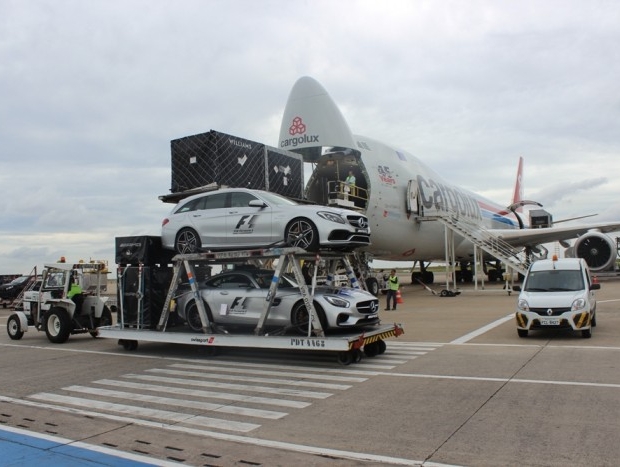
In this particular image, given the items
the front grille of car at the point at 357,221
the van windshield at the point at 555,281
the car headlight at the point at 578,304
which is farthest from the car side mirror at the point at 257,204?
the car headlight at the point at 578,304

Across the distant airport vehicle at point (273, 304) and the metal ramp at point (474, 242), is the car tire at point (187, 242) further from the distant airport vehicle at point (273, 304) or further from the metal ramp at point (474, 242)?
the metal ramp at point (474, 242)

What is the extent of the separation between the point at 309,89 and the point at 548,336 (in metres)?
12.7

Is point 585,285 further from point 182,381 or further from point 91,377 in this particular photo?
point 91,377

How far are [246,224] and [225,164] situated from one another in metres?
2.88

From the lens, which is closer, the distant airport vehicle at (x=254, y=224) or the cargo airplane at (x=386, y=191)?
the distant airport vehicle at (x=254, y=224)

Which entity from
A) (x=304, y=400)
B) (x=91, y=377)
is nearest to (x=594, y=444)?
(x=304, y=400)

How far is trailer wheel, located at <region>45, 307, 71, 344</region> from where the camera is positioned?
14.6 metres

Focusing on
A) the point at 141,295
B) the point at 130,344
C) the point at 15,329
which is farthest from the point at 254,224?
the point at 15,329

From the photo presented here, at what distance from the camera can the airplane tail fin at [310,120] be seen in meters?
21.3

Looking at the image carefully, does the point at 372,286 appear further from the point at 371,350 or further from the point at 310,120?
the point at 371,350

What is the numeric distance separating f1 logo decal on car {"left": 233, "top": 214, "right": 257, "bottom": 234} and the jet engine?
89.2 ft

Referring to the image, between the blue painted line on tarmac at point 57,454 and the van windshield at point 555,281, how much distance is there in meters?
11.2

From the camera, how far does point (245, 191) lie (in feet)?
39.3

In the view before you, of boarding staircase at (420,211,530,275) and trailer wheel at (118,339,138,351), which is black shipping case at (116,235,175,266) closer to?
trailer wheel at (118,339,138,351)
